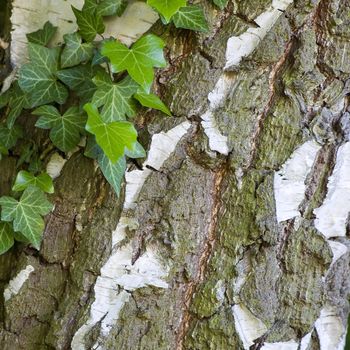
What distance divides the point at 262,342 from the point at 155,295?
204 millimetres

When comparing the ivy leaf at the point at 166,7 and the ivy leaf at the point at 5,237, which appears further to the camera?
the ivy leaf at the point at 5,237

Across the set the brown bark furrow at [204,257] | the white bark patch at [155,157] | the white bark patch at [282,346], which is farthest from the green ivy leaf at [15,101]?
the white bark patch at [282,346]

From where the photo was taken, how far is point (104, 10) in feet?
3.17

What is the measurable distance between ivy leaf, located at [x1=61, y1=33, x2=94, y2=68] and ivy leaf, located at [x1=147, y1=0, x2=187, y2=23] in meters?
0.14

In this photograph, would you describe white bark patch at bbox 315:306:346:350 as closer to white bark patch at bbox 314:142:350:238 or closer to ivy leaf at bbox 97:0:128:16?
white bark patch at bbox 314:142:350:238

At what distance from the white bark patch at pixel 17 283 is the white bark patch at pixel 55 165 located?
167 millimetres

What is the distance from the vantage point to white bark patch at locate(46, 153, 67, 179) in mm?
1029

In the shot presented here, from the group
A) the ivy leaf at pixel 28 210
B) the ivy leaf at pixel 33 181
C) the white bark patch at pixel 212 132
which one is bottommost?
the ivy leaf at pixel 28 210

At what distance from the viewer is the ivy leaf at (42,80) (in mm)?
986

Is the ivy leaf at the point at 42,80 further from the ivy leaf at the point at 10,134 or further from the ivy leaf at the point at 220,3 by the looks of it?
the ivy leaf at the point at 220,3

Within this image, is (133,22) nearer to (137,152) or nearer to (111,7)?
(111,7)

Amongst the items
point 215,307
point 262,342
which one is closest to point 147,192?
point 215,307

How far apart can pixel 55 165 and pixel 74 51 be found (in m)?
0.20

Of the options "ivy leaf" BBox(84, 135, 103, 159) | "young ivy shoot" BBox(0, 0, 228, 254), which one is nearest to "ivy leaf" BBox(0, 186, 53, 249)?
"young ivy shoot" BBox(0, 0, 228, 254)
